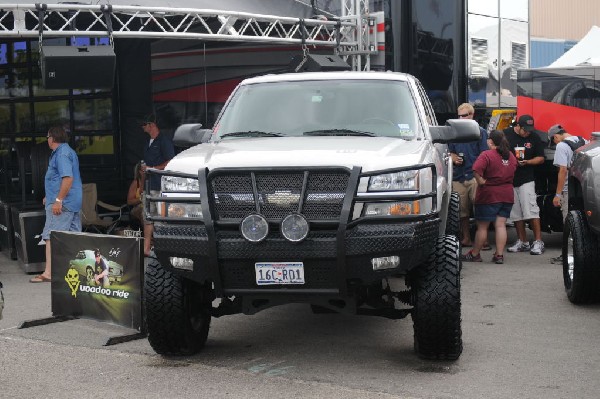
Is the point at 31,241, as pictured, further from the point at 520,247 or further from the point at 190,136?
the point at 520,247

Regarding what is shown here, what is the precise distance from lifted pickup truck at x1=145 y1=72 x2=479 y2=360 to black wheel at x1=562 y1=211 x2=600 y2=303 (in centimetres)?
216

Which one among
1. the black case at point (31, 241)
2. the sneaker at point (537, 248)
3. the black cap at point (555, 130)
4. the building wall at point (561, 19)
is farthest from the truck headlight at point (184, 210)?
the building wall at point (561, 19)

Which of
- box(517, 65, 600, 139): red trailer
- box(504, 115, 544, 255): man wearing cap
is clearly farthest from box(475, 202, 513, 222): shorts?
box(517, 65, 600, 139): red trailer

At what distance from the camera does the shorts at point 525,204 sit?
504 inches

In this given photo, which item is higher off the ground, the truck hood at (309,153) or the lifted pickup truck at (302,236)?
the truck hood at (309,153)

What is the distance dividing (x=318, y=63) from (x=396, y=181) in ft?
22.6

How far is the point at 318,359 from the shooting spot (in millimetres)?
7078

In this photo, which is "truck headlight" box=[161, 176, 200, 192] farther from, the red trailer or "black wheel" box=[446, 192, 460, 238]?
the red trailer

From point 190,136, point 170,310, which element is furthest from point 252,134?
point 170,310

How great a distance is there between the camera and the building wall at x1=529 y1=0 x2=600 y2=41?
39156mm

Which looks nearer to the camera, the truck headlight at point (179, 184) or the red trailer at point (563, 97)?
the truck headlight at point (179, 184)

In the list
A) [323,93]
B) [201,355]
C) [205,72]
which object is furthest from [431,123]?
[205,72]

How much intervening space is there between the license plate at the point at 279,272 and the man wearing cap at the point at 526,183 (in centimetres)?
704

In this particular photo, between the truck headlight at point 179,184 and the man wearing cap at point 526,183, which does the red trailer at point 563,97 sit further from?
the truck headlight at point 179,184
